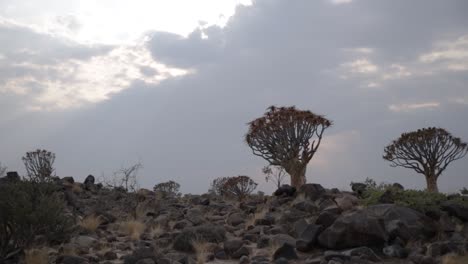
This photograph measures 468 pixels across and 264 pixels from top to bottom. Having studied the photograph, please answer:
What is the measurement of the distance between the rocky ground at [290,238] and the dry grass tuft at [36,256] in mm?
79

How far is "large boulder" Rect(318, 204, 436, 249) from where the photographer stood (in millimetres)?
9492

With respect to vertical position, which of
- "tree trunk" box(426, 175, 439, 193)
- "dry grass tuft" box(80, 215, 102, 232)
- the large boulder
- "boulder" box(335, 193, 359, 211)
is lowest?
the large boulder

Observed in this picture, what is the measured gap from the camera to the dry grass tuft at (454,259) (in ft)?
26.8

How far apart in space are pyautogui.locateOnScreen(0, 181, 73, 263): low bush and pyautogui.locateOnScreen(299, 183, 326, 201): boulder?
827 cm

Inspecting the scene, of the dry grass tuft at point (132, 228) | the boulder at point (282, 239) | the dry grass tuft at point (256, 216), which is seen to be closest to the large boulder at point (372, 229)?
the boulder at point (282, 239)

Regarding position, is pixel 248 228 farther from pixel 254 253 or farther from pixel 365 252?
pixel 365 252

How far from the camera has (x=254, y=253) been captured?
1017cm

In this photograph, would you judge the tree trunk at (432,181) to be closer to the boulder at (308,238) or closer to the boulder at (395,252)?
the boulder at (308,238)

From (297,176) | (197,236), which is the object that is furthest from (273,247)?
(297,176)

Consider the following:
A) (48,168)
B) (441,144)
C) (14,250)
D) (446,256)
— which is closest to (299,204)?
(446,256)

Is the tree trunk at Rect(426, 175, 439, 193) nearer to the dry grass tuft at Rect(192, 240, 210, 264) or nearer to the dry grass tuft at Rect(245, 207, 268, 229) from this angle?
the dry grass tuft at Rect(245, 207, 268, 229)

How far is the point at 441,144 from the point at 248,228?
17437 mm

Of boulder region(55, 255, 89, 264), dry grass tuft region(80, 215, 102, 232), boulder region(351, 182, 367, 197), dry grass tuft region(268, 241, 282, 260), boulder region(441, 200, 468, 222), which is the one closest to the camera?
boulder region(55, 255, 89, 264)

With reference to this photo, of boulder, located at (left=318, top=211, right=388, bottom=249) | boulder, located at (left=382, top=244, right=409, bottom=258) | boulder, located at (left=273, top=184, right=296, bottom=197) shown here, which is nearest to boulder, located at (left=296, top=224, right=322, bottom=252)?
boulder, located at (left=318, top=211, right=388, bottom=249)
